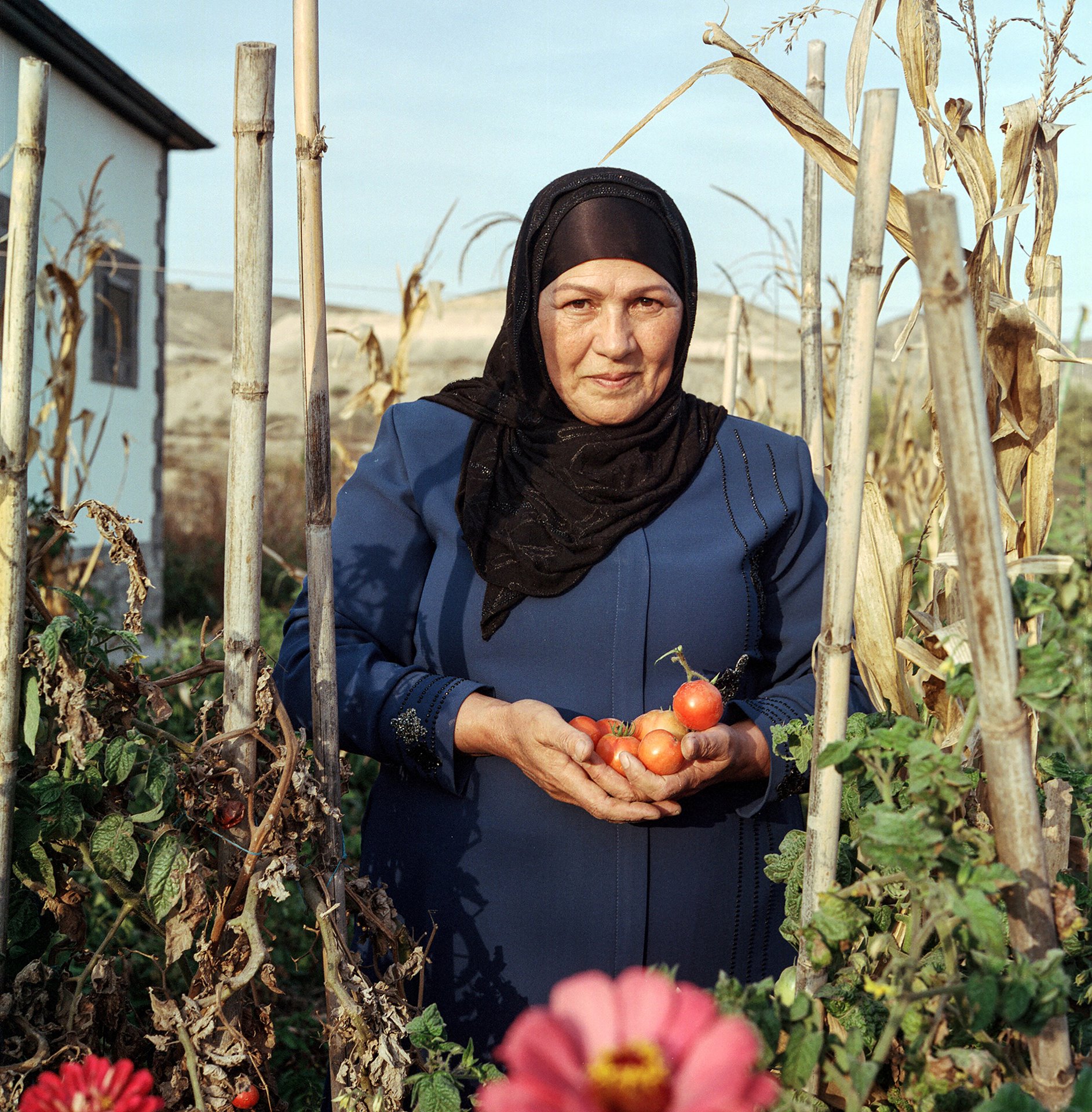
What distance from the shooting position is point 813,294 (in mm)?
2232

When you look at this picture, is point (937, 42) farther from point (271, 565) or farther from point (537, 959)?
point (271, 565)

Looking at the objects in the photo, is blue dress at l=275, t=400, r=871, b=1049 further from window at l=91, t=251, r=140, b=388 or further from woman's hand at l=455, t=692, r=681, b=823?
window at l=91, t=251, r=140, b=388

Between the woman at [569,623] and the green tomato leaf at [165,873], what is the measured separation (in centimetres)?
42

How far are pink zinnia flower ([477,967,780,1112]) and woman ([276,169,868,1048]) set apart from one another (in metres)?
0.90

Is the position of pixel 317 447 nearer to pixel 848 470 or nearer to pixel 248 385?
pixel 248 385

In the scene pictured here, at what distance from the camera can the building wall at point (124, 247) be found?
8.77 m

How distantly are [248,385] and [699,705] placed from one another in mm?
723

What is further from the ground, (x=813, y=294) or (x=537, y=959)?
(x=813, y=294)

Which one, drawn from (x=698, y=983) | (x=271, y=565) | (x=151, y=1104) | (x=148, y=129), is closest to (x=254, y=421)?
(x=151, y=1104)

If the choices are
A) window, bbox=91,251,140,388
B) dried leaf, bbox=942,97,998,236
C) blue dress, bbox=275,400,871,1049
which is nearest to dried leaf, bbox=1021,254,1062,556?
dried leaf, bbox=942,97,998,236

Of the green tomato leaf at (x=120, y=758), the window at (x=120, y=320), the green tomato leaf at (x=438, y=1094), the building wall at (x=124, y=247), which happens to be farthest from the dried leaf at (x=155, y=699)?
the window at (x=120, y=320)

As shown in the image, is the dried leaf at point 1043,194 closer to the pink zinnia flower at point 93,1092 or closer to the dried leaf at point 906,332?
the dried leaf at point 906,332

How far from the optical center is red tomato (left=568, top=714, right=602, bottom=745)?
4.83 ft

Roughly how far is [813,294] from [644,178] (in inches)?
25.2
